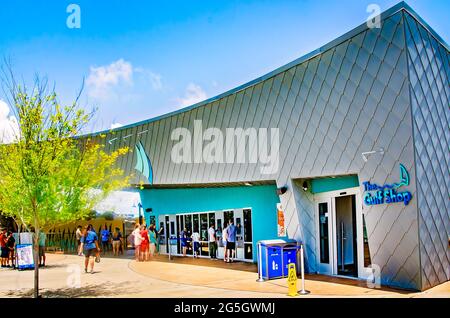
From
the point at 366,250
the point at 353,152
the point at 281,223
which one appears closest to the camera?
the point at 353,152

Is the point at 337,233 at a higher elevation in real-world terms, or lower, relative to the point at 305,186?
lower

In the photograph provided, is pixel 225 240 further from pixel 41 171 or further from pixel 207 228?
pixel 41 171

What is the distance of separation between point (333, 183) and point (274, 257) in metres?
2.75

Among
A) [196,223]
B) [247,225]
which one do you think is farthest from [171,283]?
[196,223]

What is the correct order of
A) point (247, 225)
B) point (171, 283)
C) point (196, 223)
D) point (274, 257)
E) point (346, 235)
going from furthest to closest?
point (196, 223)
point (247, 225)
point (346, 235)
point (171, 283)
point (274, 257)

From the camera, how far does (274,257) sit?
13734mm

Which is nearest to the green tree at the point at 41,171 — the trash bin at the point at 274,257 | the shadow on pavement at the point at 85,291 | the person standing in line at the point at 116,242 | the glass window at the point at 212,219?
the shadow on pavement at the point at 85,291

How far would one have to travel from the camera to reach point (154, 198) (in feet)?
84.1

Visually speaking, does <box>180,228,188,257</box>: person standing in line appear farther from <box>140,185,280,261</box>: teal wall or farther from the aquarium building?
the aquarium building

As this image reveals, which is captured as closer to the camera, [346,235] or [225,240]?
[346,235]

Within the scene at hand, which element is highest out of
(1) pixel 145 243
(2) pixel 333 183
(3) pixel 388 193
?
(2) pixel 333 183

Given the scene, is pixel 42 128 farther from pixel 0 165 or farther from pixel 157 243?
pixel 157 243

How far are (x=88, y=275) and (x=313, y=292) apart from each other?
28.5 ft

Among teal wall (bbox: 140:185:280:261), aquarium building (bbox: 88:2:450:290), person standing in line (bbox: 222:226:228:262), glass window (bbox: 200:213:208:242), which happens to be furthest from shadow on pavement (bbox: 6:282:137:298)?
glass window (bbox: 200:213:208:242)
